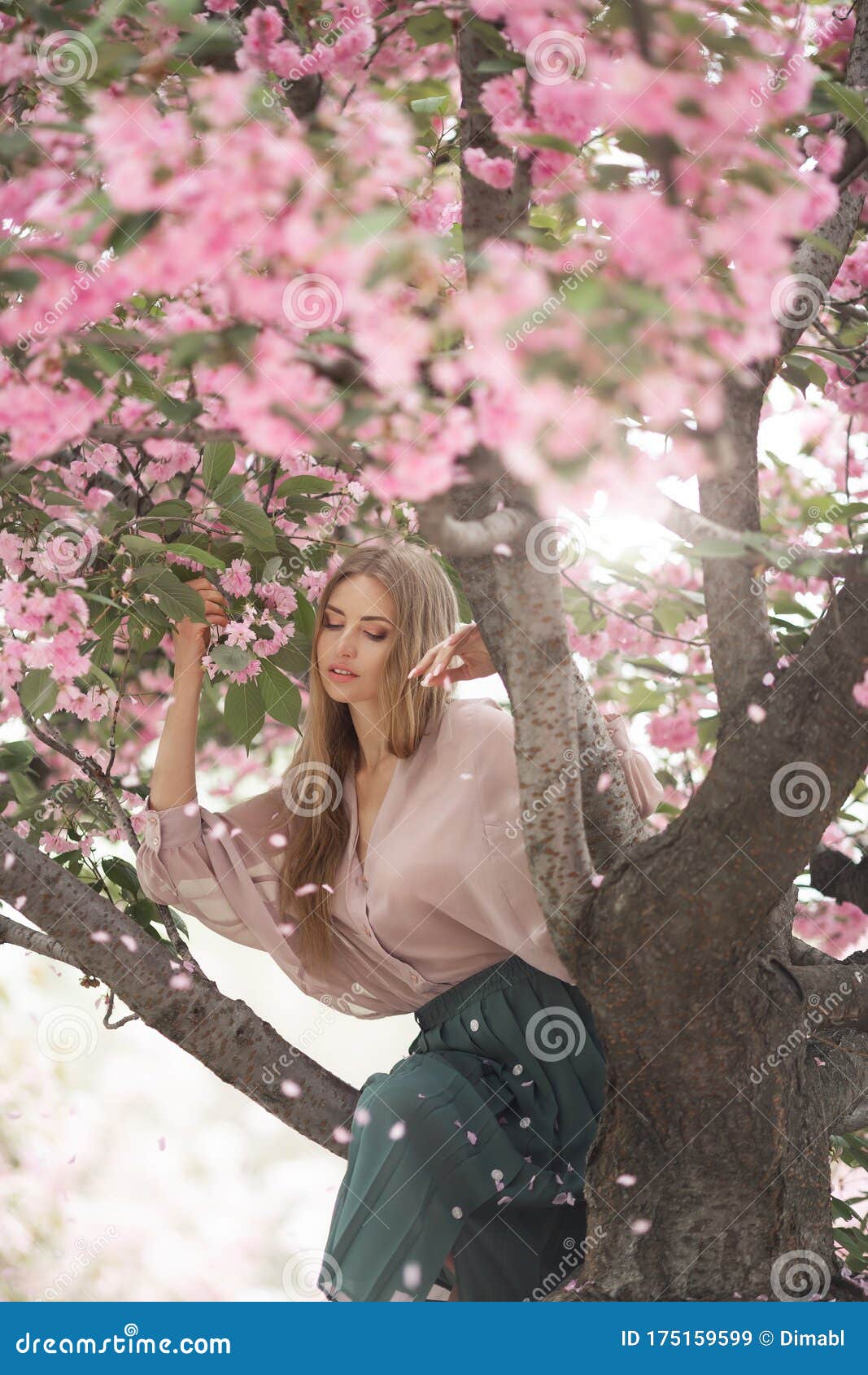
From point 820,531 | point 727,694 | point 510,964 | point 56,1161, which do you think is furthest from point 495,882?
point 56,1161

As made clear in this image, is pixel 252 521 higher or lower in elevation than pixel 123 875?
higher

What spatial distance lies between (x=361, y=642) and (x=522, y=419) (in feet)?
3.02

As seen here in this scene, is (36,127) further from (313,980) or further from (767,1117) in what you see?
(767,1117)

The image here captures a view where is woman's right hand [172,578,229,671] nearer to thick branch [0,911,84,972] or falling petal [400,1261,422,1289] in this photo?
thick branch [0,911,84,972]

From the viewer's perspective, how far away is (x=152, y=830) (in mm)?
1856

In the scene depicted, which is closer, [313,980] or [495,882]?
[495,882]

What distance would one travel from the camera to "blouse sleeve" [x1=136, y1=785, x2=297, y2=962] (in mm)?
1860

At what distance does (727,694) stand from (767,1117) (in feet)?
1.84

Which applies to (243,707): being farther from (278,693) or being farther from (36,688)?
(36,688)

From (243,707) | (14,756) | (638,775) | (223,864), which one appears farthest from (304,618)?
(14,756)

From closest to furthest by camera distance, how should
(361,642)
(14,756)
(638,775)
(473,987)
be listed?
(638,775)
(473,987)
(361,642)
(14,756)

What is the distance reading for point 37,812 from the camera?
2359 mm

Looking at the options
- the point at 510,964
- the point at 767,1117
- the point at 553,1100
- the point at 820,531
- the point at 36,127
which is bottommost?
the point at 767,1117

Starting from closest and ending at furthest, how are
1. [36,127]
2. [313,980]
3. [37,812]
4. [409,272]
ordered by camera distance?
[409,272] → [36,127] → [313,980] → [37,812]
